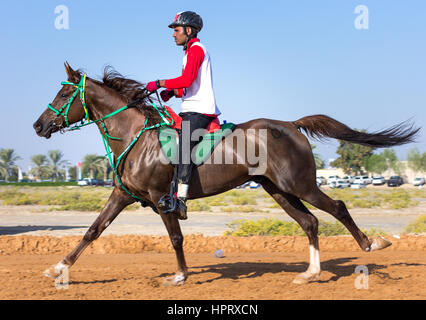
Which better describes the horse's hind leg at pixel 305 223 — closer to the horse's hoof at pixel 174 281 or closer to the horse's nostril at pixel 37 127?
the horse's hoof at pixel 174 281

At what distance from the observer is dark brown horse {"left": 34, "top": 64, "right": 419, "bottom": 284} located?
21.7ft

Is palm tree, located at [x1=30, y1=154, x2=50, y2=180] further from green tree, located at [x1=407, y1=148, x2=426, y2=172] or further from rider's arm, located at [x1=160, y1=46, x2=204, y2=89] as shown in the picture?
rider's arm, located at [x1=160, y1=46, x2=204, y2=89]

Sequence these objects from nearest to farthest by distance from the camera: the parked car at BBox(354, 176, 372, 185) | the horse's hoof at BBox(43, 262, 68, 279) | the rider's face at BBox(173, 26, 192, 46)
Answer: the horse's hoof at BBox(43, 262, 68, 279) < the rider's face at BBox(173, 26, 192, 46) < the parked car at BBox(354, 176, 372, 185)

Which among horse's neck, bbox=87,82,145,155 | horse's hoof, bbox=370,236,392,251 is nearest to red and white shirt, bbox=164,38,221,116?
horse's neck, bbox=87,82,145,155

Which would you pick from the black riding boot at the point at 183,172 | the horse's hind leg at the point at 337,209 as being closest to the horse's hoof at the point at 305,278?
the horse's hind leg at the point at 337,209

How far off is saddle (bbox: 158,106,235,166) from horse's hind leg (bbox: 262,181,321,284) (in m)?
1.20

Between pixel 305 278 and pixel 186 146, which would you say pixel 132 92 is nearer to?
pixel 186 146

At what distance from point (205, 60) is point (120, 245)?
240 inches

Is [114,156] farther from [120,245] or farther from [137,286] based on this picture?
[120,245]

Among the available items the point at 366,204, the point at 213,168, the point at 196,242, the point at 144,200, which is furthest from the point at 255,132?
the point at 366,204

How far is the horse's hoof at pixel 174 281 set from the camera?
6.68 metres

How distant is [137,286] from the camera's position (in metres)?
6.53

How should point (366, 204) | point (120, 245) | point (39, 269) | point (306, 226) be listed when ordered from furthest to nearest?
point (366, 204) → point (120, 245) → point (39, 269) → point (306, 226)

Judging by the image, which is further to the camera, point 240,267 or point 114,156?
point 240,267
